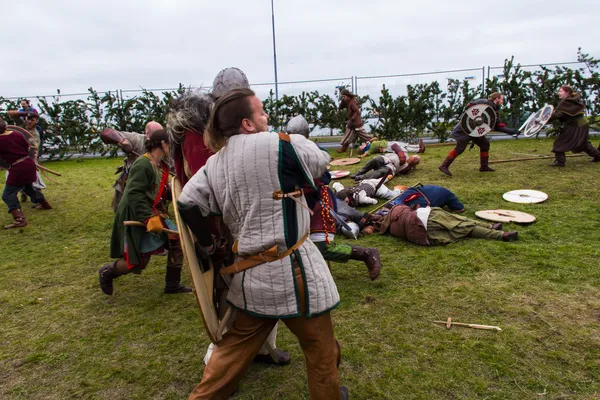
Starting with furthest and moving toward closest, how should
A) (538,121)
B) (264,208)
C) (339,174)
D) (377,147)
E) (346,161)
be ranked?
(377,147)
(346,161)
(339,174)
(538,121)
(264,208)

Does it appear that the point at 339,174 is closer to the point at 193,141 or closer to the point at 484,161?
the point at 484,161

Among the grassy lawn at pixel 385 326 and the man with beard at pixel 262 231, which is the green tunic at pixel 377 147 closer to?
the grassy lawn at pixel 385 326

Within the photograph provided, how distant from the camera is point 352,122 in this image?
1099cm

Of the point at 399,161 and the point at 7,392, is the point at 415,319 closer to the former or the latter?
the point at 7,392

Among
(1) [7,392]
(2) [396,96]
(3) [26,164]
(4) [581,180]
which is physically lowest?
(1) [7,392]

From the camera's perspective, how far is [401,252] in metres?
4.45

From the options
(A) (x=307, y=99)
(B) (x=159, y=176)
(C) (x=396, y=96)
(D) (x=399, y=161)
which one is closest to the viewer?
(B) (x=159, y=176)

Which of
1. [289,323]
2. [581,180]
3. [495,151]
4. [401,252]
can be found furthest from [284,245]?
[495,151]

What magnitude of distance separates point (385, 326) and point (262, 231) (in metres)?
1.56

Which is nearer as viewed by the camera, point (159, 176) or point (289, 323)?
point (289, 323)

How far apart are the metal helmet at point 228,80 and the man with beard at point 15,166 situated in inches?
176

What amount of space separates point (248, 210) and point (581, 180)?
6.62m

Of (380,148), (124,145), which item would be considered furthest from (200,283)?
A: (380,148)

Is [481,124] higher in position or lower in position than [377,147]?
higher
